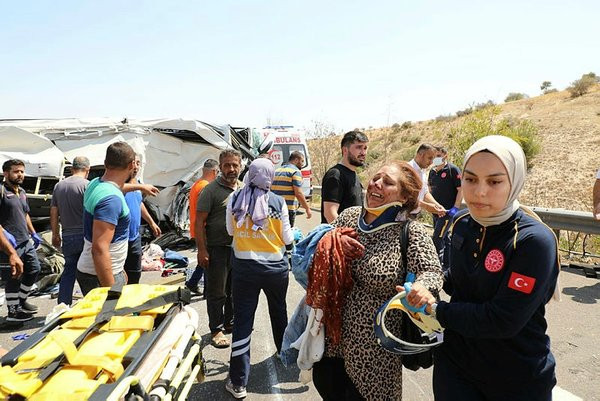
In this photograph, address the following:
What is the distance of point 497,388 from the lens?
165 cm

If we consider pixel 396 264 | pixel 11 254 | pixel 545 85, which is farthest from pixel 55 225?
pixel 545 85

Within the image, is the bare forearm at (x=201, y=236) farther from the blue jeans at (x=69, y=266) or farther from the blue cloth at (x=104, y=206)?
the blue jeans at (x=69, y=266)

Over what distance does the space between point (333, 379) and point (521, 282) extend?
1243 mm

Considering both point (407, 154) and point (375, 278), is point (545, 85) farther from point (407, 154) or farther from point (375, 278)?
point (375, 278)

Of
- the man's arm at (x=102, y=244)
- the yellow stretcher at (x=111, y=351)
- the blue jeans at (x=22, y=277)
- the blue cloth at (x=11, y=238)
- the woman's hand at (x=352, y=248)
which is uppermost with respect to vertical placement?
the woman's hand at (x=352, y=248)

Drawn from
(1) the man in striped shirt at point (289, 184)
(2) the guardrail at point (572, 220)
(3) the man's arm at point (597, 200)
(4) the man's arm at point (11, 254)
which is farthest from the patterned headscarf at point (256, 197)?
(2) the guardrail at point (572, 220)

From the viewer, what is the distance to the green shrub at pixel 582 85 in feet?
94.7

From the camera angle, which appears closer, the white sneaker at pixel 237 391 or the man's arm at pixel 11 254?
the white sneaker at pixel 237 391

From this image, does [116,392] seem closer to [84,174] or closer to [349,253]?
[349,253]

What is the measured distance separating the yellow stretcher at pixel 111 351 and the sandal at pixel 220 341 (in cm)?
157

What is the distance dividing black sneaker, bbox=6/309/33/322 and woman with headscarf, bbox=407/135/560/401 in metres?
5.07

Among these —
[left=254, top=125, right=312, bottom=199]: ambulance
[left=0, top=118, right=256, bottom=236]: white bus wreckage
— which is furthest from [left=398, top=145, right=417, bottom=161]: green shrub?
[left=0, top=118, right=256, bottom=236]: white bus wreckage

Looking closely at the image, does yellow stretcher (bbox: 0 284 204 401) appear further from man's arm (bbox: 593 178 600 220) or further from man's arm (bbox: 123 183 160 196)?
man's arm (bbox: 593 178 600 220)

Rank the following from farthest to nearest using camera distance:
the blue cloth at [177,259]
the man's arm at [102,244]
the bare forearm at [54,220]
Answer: the blue cloth at [177,259], the bare forearm at [54,220], the man's arm at [102,244]
